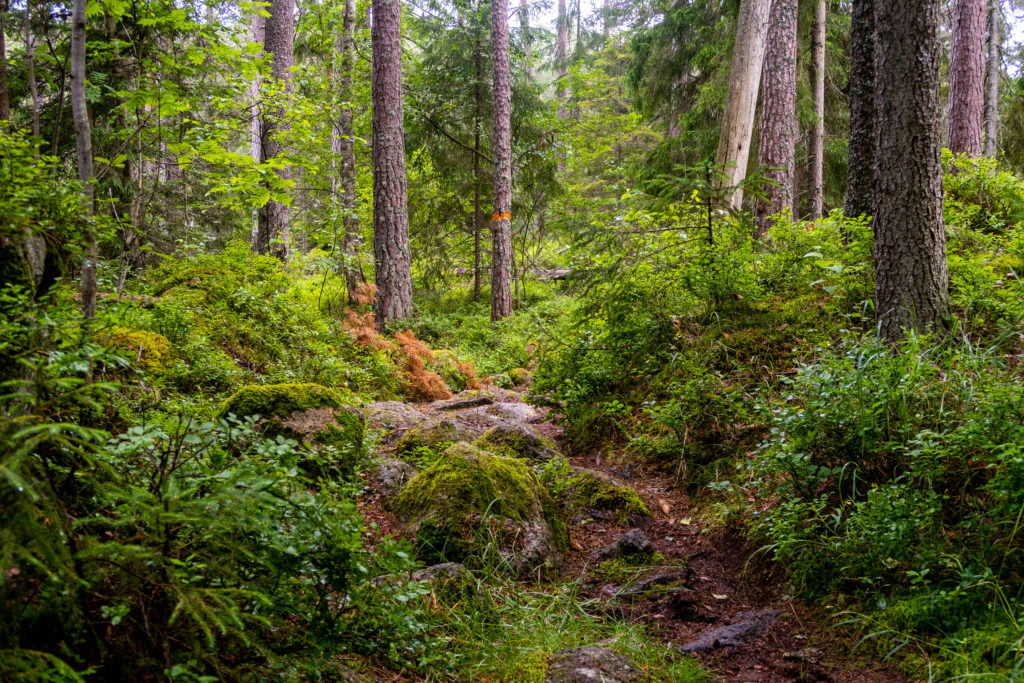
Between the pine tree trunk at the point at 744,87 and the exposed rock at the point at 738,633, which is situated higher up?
the pine tree trunk at the point at 744,87

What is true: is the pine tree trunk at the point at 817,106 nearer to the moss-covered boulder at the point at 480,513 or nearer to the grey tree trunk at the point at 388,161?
the grey tree trunk at the point at 388,161

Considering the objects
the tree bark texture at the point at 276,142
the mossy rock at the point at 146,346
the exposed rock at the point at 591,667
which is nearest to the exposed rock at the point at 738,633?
the exposed rock at the point at 591,667

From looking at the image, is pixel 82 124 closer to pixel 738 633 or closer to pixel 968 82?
pixel 738 633

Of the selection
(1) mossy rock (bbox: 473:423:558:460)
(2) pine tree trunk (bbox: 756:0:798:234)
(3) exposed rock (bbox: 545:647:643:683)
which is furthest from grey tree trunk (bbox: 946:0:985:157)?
(3) exposed rock (bbox: 545:647:643:683)

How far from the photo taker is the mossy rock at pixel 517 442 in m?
5.21

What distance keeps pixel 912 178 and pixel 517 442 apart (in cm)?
386

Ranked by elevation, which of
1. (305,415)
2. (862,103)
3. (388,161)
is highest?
(388,161)

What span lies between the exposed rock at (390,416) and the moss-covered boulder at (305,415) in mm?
869

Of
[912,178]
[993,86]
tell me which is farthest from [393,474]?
[993,86]

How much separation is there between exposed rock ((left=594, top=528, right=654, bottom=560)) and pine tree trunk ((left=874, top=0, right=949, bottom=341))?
2.57 m

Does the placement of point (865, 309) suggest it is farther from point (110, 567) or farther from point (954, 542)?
point (110, 567)

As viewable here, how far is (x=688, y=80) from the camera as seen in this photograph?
16.7 metres

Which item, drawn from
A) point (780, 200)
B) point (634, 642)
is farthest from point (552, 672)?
point (780, 200)

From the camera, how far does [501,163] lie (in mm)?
13508
